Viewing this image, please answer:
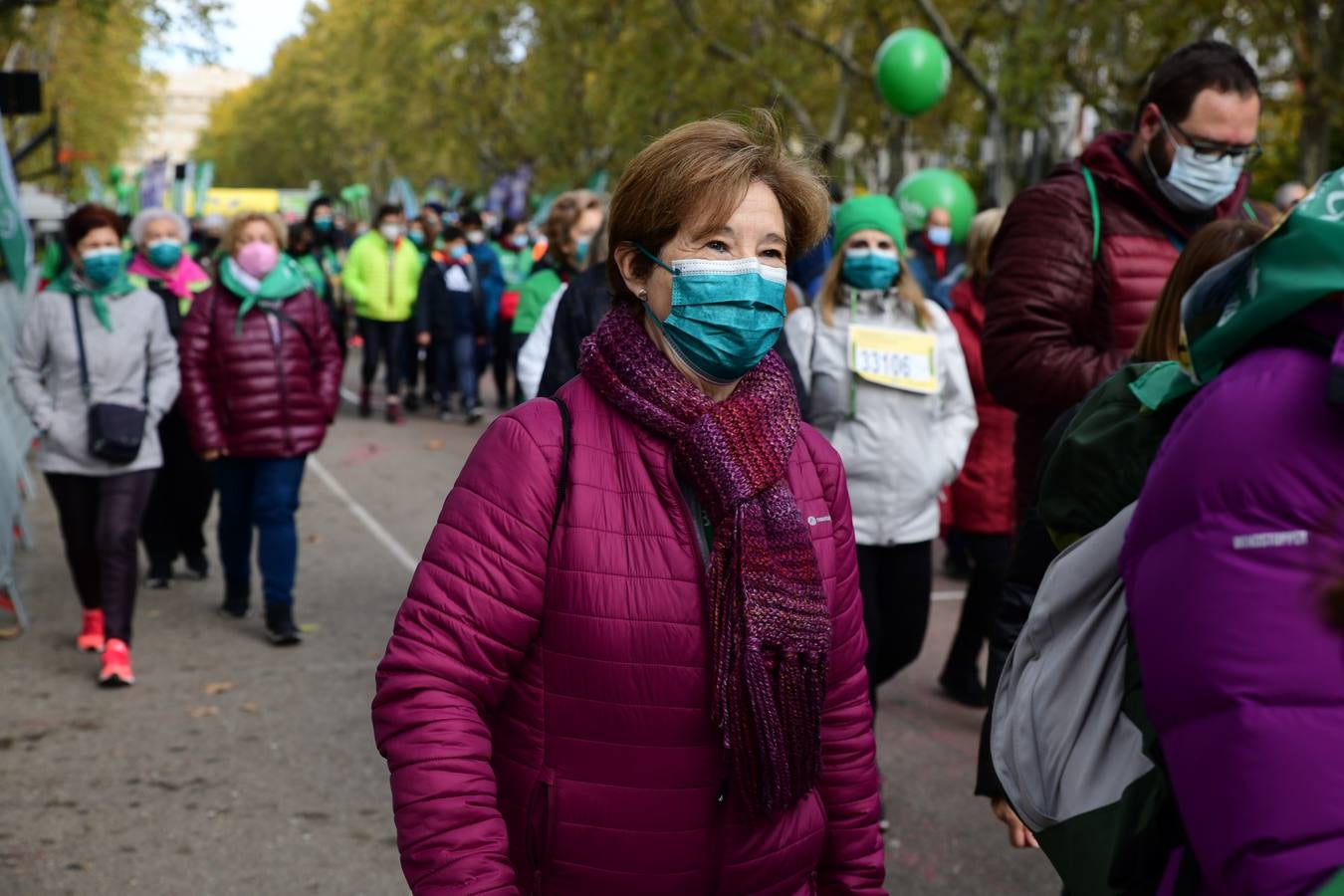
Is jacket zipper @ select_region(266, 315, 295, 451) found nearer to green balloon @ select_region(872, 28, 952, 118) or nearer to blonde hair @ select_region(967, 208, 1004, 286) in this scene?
blonde hair @ select_region(967, 208, 1004, 286)

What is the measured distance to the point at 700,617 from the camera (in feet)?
7.50

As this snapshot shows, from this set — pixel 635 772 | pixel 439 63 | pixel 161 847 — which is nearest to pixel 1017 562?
pixel 635 772

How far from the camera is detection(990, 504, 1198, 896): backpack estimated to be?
1847mm

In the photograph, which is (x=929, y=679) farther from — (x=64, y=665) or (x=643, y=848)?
(x=643, y=848)

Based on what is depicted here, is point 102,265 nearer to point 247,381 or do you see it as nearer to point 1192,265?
point 247,381

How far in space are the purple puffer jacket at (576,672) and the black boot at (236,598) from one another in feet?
20.1

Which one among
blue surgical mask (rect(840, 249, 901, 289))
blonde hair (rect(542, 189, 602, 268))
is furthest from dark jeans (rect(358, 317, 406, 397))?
blue surgical mask (rect(840, 249, 901, 289))

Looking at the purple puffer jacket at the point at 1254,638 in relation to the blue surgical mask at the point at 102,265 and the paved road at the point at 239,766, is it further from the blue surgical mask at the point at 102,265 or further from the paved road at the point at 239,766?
the blue surgical mask at the point at 102,265

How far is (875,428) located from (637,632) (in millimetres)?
3050

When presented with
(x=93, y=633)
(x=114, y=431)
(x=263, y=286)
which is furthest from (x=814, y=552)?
(x=93, y=633)

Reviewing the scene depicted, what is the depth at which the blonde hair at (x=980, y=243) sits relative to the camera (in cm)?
706

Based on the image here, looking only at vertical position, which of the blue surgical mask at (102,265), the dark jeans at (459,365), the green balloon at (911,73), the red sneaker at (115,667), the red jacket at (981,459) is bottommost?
the dark jeans at (459,365)

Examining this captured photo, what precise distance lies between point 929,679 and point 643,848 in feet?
16.3

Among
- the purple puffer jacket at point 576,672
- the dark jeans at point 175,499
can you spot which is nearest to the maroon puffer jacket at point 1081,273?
the purple puffer jacket at point 576,672
